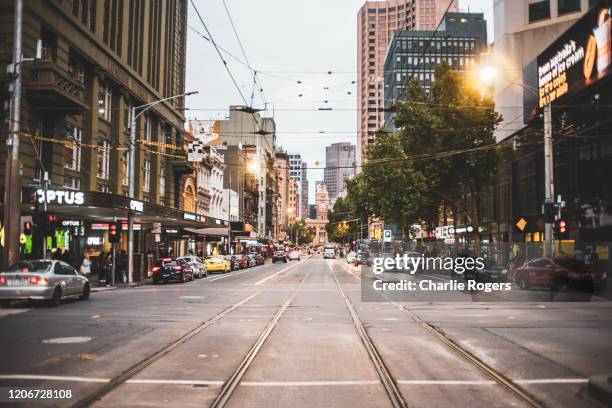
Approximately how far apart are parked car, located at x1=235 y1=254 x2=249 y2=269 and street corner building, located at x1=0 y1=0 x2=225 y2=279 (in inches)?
224

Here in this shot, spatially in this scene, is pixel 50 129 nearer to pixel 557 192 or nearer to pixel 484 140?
pixel 484 140

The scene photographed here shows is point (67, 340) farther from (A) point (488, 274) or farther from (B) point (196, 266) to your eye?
(B) point (196, 266)

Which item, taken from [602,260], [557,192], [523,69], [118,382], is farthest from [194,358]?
[523,69]

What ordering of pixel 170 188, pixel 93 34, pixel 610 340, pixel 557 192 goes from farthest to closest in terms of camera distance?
pixel 170 188
pixel 557 192
pixel 93 34
pixel 610 340

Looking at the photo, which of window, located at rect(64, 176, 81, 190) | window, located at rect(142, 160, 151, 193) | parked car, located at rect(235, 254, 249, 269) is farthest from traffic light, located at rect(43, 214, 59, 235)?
parked car, located at rect(235, 254, 249, 269)

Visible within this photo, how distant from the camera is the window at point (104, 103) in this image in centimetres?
3734

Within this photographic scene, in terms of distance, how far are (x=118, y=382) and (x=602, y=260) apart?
29.0 meters

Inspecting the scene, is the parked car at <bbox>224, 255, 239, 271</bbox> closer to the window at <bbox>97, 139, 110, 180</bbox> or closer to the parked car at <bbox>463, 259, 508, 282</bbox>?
the window at <bbox>97, 139, 110, 180</bbox>

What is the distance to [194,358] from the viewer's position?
383 inches

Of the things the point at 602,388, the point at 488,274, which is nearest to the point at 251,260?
the point at 488,274

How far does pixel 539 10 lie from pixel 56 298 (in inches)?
1681

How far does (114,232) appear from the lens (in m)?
30.4

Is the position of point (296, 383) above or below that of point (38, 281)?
below

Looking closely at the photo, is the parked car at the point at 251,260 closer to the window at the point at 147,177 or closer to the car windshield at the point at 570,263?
the window at the point at 147,177
